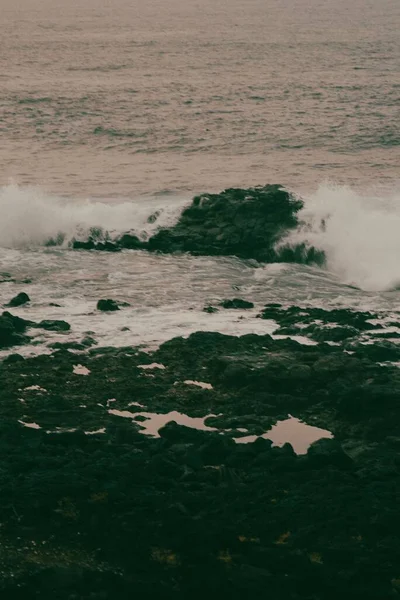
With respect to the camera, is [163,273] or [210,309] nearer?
[210,309]

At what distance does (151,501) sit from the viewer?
60.5 feet

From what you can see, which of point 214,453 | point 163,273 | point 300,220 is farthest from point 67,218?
point 214,453

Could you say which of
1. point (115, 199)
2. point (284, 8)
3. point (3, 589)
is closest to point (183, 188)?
point (115, 199)

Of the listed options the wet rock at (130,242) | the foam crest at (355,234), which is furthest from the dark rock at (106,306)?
the wet rock at (130,242)

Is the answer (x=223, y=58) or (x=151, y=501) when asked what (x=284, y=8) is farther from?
(x=151, y=501)

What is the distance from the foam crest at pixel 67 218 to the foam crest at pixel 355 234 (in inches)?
184

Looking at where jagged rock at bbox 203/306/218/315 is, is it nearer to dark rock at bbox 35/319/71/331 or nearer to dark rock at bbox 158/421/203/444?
dark rock at bbox 35/319/71/331

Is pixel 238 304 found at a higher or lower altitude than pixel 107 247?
higher

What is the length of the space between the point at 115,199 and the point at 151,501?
2618cm

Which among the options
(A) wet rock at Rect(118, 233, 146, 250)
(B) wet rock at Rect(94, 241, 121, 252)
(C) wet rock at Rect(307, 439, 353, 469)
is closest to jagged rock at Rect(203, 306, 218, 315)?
(B) wet rock at Rect(94, 241, 121, 252)

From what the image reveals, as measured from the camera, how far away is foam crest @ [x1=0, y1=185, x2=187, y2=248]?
3831cm

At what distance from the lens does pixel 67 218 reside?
39.5m

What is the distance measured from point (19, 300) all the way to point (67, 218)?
1072 centimetres

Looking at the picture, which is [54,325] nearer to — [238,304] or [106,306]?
[106,306]
